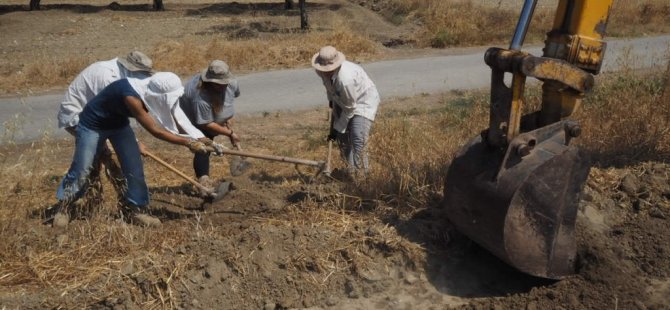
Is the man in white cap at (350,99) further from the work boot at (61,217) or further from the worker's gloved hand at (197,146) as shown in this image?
the work boot at (61,217)

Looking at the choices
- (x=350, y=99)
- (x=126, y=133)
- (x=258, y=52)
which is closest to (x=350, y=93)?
(x=350, y=99)

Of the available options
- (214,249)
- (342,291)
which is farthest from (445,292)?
(214,249)

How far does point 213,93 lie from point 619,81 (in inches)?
224

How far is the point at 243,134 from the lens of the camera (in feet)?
29.7

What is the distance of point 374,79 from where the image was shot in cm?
1230

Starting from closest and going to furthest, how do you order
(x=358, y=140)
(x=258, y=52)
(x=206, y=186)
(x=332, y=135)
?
(x=358, y=140)
(x=206, y=186)
(x=332, y=135)
(x=258, y=52)

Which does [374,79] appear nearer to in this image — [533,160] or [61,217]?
[61,217]

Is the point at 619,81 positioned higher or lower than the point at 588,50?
lower

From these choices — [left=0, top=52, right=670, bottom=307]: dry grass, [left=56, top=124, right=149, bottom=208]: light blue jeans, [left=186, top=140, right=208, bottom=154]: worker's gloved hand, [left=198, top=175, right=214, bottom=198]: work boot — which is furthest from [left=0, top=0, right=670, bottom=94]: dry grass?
[left=186, top=140, right=208, bottom=154]: worker's gloved hand

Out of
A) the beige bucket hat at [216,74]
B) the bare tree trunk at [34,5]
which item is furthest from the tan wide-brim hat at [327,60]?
the bare tree trunk at [34,5]

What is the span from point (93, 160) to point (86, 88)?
72 cm

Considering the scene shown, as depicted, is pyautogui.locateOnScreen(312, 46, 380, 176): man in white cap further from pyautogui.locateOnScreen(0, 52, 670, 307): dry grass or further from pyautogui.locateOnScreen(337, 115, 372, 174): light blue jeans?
pyautogui.locateOnScreen(0, 52, 670, 307): dry grass

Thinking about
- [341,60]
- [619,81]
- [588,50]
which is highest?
[588,50]

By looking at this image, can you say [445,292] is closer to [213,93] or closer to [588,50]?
[588,50]
